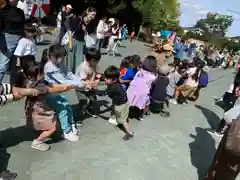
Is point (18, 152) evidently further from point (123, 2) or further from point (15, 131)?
point (123, 2)

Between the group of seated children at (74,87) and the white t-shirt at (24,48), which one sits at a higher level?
the white t-shirt at (24,48)

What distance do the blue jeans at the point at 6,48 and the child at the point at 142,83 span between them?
81.9 inches

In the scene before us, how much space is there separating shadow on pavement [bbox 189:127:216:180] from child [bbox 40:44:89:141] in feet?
6.09

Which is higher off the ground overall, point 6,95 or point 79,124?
point 6,95

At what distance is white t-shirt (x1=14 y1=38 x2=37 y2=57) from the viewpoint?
4.85 metres

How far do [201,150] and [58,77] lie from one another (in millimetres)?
2669

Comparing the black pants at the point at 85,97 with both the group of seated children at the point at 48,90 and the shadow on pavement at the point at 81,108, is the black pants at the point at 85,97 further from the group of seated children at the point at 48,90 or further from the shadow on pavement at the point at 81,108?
the group of seated children at the point at 48,90

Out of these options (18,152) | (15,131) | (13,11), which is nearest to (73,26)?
(13,11)

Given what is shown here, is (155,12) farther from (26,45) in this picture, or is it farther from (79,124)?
(79,124)

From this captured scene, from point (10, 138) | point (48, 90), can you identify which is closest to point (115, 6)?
point (10, 138)

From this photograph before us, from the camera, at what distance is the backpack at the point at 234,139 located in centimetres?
280

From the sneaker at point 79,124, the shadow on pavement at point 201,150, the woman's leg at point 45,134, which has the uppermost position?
the woman's leg at point 45,134

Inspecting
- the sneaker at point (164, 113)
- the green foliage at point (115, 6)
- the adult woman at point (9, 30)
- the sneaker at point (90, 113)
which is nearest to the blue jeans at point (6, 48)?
the adult woman at point (9, 30)

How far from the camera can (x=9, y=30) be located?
15.0 feet
